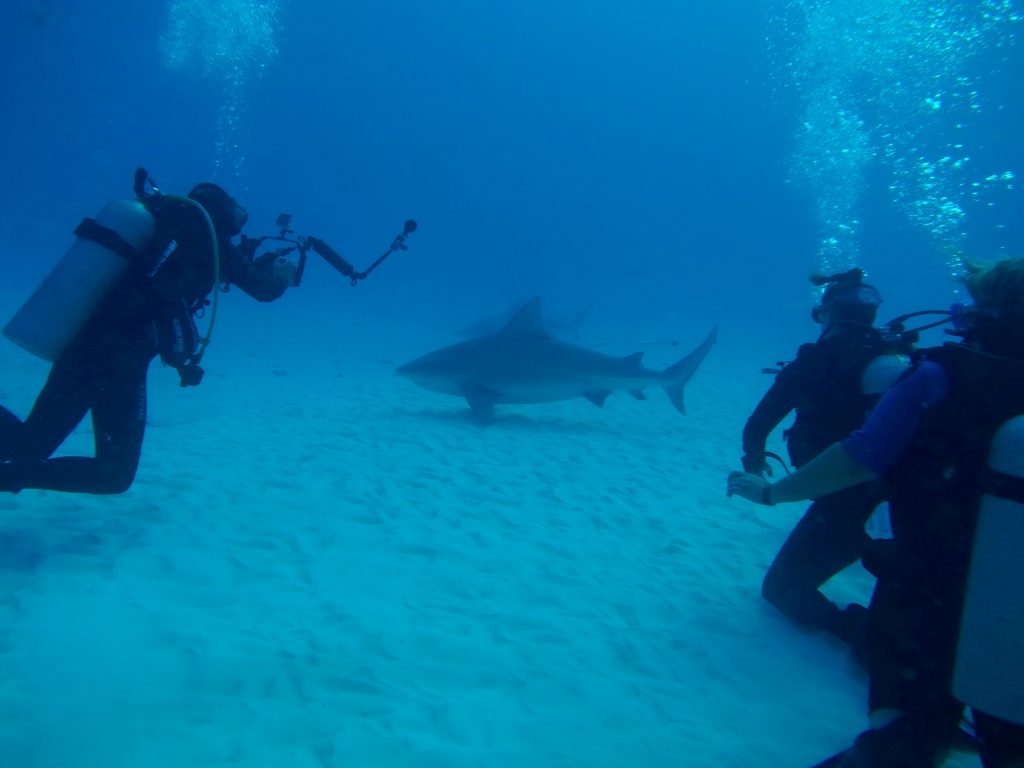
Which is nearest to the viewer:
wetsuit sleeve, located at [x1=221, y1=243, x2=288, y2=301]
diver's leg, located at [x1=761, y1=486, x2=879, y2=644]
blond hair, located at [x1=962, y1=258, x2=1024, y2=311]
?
A: blond hair, located at [x1=962, y1=258, x2=1024, y2=311]

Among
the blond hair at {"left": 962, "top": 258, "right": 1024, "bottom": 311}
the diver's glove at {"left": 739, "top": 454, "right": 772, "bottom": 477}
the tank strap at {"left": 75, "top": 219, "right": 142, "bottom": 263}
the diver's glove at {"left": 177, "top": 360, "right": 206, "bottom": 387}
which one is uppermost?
the blond hair at {"left": 962, "top": 258, "right": 1024, "bottom": 311}

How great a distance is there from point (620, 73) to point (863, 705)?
15578 cm

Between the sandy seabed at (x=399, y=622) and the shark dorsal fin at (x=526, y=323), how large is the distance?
297 centimetres

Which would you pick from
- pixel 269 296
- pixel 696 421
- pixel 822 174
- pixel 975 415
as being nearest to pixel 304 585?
pixel 269 296

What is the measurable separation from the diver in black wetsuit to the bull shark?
5660 mm

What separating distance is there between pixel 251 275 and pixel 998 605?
4.93 metres

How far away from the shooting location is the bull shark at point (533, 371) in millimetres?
9258

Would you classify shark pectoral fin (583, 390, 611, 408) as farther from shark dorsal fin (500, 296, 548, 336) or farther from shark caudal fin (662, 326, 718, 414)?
shark dorsal fin (500, 296, 548, 336)

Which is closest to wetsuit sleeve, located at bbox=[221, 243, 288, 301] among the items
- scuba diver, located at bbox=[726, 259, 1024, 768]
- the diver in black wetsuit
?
the diver in black wetsuit

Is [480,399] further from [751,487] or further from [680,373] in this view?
[751,487]

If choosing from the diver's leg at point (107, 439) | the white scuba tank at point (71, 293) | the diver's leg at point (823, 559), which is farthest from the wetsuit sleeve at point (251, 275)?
the diver's leg at point (823, 559)

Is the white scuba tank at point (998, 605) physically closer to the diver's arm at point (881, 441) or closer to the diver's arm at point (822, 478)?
the diver's arm at point (881, 441)

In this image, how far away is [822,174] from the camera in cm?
8212

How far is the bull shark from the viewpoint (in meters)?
9.26
